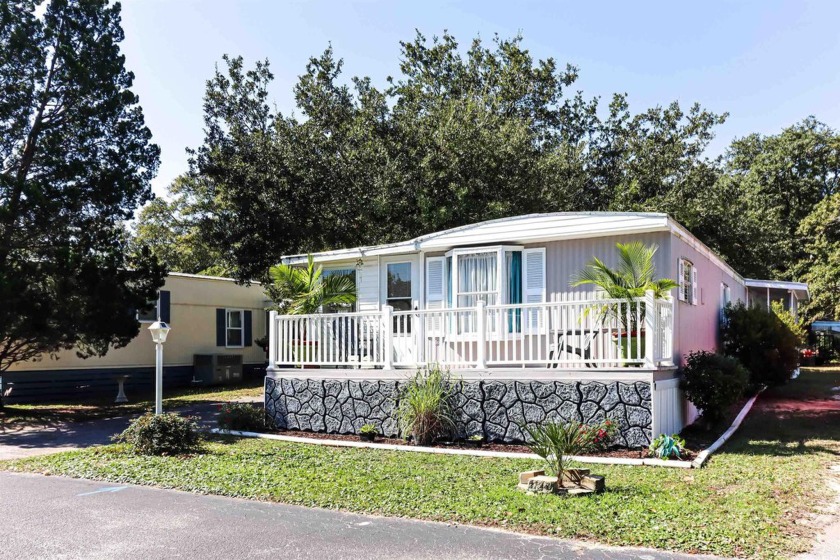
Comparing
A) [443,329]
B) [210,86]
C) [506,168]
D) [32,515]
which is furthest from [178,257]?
[32,515]

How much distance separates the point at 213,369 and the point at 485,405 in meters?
15.6

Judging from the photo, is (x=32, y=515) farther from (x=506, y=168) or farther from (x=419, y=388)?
(x=506, y=168)

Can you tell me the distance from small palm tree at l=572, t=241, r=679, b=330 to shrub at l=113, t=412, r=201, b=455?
661 cm

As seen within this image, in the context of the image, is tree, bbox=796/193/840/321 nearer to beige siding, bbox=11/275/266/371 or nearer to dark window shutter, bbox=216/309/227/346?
beige siding, bbox=11/275/266/371

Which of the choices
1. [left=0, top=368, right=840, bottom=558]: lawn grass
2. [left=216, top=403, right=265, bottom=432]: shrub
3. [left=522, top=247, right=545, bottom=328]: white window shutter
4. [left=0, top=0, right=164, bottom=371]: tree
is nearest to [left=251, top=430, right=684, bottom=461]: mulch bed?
[left=216, top=403, right=265, bottom=432]: shrub

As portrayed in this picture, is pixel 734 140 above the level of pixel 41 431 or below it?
above

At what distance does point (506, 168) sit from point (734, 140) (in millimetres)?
26559

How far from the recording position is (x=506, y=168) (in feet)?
61.6

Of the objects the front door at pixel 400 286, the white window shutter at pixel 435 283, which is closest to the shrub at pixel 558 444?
the white window shutter at pixel 435 283

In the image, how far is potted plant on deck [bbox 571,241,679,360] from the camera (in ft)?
31.6

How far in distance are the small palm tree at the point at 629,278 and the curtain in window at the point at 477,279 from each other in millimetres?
1533

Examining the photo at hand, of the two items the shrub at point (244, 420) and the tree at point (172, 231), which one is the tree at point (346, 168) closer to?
the shrub at point (244, 420)

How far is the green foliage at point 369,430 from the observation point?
11.1m

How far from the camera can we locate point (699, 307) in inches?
524
